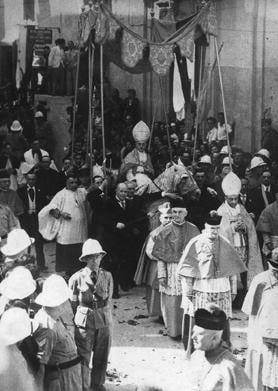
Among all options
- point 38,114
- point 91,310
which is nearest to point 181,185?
point 91,310

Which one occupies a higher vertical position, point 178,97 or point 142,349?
point 178,97

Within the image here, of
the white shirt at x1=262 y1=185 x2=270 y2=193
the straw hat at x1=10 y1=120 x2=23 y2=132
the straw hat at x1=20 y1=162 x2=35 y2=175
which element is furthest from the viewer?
the straw hat at x1=10 y1=120 x2=23 y2=132

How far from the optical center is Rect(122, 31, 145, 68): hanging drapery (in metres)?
11.4

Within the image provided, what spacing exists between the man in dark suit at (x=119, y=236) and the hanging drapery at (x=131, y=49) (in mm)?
2419

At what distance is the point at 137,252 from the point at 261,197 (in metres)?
1.93

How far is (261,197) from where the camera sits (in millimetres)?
10586

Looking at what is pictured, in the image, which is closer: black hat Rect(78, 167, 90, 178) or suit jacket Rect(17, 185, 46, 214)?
suit jacket Rect(17, 185, 46, 214)

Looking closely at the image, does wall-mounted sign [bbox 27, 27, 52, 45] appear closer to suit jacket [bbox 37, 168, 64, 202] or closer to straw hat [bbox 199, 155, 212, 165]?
straw hat [bbox 199, 155, 212, 165]

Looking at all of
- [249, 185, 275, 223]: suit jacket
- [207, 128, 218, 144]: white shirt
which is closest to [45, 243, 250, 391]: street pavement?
[249, 185, 275, 223]: suit jacket

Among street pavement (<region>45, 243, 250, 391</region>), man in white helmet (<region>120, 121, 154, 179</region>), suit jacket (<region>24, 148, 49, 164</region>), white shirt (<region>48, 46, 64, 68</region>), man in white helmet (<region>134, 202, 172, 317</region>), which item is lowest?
street pavement (<region>45, 243, 250, 391</region>)

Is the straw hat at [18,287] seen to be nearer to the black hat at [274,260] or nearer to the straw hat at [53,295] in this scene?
the straw hat at [53,295]

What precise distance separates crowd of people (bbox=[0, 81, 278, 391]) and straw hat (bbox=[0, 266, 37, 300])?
0.01 metres

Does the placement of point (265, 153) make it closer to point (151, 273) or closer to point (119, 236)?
point (119, 236)

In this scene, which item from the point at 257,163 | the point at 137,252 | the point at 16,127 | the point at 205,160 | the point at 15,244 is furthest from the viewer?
the point at 16,127
